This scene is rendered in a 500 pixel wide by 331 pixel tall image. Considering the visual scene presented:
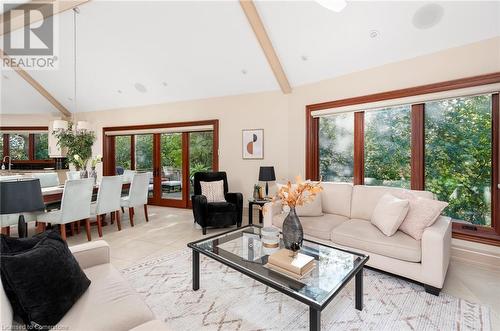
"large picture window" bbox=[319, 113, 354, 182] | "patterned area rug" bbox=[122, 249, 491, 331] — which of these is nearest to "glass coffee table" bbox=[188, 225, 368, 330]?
"patterned area rug" bbox=[122, 249, 491, 331]

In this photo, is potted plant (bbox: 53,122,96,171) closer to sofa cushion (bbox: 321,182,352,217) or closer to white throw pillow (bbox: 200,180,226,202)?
white throw pillow (bbox: 200,180,226,202)

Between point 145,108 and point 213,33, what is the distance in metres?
3.17

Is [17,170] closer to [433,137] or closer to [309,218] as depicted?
[309,218]

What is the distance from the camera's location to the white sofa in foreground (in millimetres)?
1163

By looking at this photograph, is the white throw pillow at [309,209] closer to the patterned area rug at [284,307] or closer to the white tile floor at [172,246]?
the patterned area rug at [284,307]

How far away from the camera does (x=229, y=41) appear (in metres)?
Answer: 3.88

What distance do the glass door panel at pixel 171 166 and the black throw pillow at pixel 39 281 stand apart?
14.9 feet

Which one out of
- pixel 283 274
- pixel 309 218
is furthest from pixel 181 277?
pixel 309 218

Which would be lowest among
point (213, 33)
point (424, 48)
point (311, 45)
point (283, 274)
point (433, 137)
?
point (283, 274)

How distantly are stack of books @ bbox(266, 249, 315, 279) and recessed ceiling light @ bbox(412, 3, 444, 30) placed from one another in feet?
9.99

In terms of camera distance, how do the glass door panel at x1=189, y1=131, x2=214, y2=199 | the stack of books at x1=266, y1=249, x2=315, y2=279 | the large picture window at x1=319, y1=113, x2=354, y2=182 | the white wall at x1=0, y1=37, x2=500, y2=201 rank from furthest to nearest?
the glass door panel at x1=189, y1=131, x2=214, y2=199 → the large picture window at x1=319, y1=113, x2=354, y2=182 → the white wall at x1=0, y1=37, x2=500, y2=201 → the stack of books at x1=266, y1=249, x2=315, y2=279

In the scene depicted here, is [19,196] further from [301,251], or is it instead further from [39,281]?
[301,251]

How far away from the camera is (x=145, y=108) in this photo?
6117 mm

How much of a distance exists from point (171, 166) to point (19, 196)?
398cm
